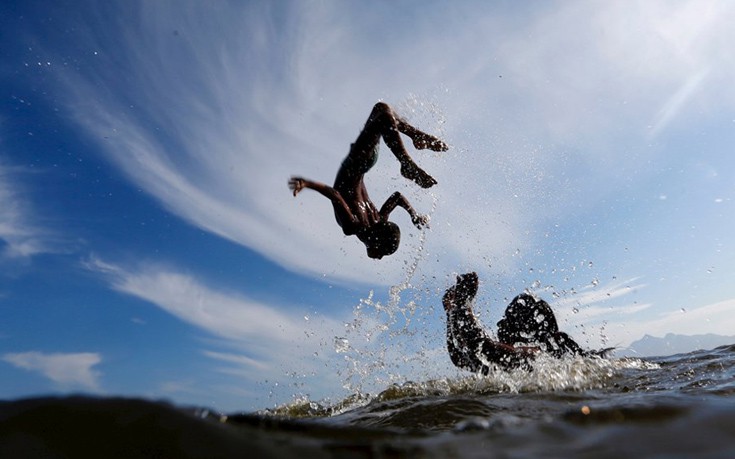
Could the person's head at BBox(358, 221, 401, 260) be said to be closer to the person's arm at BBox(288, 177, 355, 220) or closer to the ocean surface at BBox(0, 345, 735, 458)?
the person's arm at BBox(288, 177, 355, 220)

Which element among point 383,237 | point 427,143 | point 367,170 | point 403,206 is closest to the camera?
point 427,143

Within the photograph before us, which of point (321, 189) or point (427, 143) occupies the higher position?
point (427, 143)

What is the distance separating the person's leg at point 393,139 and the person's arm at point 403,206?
945 millimetres

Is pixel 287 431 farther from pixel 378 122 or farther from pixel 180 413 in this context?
pixel 378 122

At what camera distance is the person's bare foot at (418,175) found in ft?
28.6

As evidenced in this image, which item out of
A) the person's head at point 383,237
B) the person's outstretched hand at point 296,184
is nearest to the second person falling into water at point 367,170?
the person's head at point 383,237

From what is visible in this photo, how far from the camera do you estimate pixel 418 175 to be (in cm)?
881

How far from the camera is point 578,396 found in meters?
6.14

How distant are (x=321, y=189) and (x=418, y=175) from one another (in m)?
2.06

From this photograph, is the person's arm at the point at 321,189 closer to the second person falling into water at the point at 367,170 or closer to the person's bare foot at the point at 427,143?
the second person falling into water at the point at 367,170

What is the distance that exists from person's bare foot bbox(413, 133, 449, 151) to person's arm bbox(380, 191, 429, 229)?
1.36 m

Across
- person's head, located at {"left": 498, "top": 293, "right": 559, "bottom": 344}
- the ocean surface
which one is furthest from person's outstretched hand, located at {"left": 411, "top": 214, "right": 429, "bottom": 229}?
the ocean surface

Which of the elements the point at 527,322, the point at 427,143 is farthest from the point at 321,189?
the point at 527,322

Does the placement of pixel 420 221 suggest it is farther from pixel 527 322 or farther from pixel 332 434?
pixel 332 434
